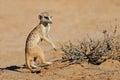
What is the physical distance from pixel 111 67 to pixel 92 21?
1015cm

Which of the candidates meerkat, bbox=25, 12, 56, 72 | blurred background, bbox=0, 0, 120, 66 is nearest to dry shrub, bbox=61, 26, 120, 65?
meerkat, bbox=25, 12, 56, 72

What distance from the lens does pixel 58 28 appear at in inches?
757

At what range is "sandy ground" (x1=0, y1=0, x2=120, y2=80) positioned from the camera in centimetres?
964

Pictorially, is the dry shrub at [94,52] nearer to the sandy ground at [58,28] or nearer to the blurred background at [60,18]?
the sandy ground at [58,28]

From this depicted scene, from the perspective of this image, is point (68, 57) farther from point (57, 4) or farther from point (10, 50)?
point (57, 4)

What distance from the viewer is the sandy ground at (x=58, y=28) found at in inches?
380

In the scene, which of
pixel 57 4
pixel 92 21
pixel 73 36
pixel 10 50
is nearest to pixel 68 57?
pixel 10 50

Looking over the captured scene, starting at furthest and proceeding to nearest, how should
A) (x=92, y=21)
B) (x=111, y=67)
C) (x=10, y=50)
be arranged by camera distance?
(x=92, y=21), (x=10, y=50), (x=111, y=67)

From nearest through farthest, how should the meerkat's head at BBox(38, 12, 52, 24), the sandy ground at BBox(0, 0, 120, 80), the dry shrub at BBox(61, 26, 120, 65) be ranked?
1. the sandy ground at BBox(0, 0, 120, 80)
2. the meerkat's head at BBox(38, 12, 52, 24)
3. the dry shrub at BBox(61, 26, 120, 65)

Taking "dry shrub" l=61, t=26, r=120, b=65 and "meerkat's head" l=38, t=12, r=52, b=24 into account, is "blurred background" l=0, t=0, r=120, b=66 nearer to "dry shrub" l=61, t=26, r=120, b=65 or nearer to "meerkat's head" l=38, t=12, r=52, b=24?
"dry shrub" l=61, t=26, r=120, b=65

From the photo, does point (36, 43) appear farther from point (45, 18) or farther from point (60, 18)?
point (60, 18)

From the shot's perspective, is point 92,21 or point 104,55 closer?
point 104,55

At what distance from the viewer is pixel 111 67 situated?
979 cm

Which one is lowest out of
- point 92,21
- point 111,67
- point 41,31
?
point 111,67
